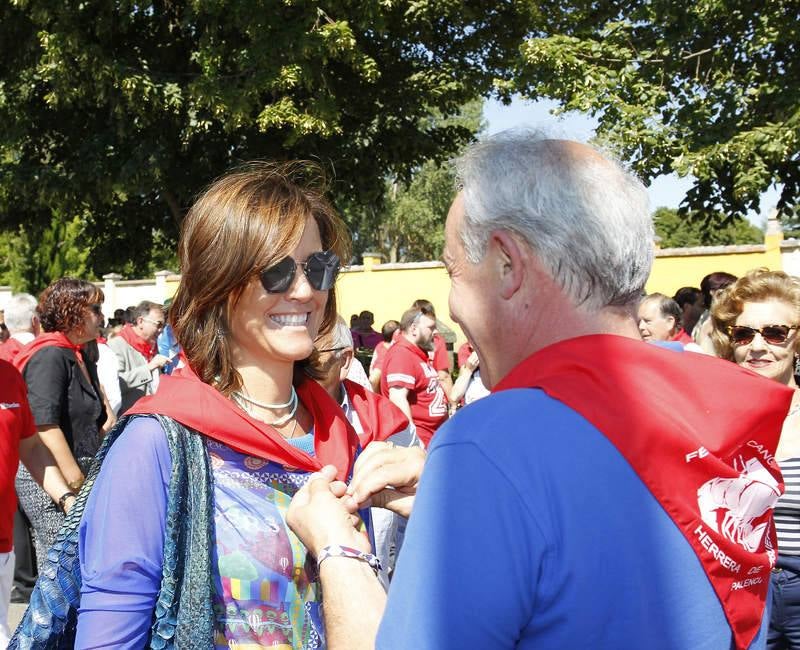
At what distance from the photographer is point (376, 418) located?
2.60m

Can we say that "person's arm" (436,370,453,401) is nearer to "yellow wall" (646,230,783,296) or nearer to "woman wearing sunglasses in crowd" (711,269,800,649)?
"woman wearing sunglasses in crowd" (711,269,800,649)

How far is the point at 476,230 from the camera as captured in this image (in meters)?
1.37

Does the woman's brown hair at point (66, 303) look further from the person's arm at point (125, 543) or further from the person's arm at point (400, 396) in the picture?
the person's arm at point (125, 543)

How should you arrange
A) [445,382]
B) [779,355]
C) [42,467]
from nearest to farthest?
[779,355], [42,467], [445,382]

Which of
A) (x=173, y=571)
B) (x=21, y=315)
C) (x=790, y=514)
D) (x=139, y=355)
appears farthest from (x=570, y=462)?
(x=139, y=355)

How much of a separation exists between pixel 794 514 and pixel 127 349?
769cm

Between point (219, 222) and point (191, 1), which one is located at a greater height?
point (191, 1)

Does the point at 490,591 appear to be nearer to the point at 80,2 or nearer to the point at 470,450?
the point at 470,450

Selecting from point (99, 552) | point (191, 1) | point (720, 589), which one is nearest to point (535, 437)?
point (720, 589)

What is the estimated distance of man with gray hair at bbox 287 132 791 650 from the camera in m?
1.10

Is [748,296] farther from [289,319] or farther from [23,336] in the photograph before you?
[23,336]

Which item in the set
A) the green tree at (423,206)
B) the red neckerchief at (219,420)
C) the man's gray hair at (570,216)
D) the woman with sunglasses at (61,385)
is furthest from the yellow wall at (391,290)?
the man's gray hair at (570,216)

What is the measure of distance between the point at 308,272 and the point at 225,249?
0.21 m

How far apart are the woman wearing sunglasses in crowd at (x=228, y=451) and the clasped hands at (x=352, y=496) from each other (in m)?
0.07
